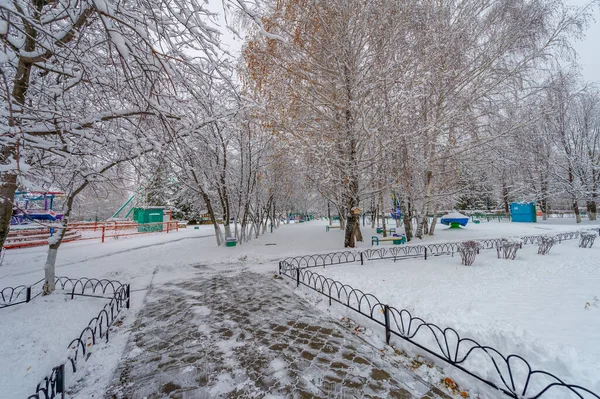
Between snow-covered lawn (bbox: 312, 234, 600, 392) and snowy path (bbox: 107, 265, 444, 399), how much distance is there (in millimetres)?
1385

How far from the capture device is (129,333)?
4.83 metres

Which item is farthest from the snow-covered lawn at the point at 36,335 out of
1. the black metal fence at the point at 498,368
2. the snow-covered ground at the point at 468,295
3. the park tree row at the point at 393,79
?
the park tree row at the point at 393,79

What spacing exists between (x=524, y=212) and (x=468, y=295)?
30443 millimetres

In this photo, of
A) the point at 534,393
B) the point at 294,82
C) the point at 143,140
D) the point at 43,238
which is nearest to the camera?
the point at 534,393

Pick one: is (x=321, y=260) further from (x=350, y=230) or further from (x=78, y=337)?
(x=78, y=337)

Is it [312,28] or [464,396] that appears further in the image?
[312,28]

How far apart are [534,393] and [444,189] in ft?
54.4

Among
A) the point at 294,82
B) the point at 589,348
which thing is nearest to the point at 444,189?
the point at 294,82

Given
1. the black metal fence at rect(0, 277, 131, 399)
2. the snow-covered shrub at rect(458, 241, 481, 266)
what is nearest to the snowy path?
the black metal fence at rect(0, 277, 131, 399)

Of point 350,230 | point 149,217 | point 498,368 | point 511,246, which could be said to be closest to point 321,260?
point 350,230

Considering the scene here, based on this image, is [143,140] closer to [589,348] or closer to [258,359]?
[258,359]

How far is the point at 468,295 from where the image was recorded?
224 inches

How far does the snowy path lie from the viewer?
3.16 m

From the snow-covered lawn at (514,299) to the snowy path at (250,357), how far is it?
54.5 inches
